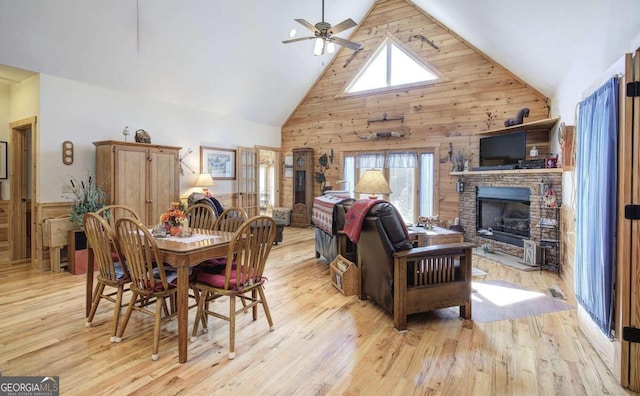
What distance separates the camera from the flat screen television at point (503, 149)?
17.7ft

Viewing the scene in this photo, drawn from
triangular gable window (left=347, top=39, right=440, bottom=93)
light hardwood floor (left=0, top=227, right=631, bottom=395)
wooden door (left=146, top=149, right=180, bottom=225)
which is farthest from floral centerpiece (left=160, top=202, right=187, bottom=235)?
triangular gable window (left=347, top=39, right=440, bottom=93)

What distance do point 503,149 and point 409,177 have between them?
201 centimetres

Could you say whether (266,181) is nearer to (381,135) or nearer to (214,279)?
(381,135)

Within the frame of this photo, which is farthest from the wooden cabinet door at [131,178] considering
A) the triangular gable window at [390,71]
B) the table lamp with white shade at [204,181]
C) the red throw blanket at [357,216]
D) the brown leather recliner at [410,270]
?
the triangular gable window at [390,71]

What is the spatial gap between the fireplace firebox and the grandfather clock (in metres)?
3.81

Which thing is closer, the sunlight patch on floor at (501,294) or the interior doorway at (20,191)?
the sunlight patch on floor at (501,294)

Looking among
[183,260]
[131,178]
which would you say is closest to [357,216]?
[183,260]

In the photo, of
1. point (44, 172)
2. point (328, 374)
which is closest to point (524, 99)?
point (328, 374)

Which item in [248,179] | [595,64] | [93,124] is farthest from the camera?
[248,179]

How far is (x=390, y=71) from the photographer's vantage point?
24.5ft

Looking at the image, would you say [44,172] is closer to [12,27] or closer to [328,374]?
[12,27]

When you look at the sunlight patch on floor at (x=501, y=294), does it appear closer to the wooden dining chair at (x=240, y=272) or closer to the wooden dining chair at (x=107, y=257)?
the wooden dining chair at (x=240, y=272)

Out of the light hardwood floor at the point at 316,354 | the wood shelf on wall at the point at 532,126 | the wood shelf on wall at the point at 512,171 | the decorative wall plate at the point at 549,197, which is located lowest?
the light hardwood floor at the point at 316,354

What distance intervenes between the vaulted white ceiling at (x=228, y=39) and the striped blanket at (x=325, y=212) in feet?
9.64
